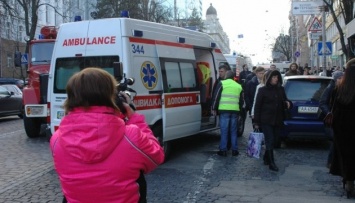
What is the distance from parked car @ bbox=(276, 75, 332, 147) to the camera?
33.8 ft

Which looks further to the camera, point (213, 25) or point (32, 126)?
point (213, 25)

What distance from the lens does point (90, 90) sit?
253 cm

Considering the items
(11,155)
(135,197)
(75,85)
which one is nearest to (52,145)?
(75,85)

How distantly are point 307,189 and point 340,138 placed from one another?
3.27 feet

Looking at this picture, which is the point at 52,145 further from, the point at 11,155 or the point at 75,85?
the point at 11,155

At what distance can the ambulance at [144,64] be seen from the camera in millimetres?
7926

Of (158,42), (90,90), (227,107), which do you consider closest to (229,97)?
(227,107)

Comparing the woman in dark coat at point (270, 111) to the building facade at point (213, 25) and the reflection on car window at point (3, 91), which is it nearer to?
the reflection on car window at point (3, 91)

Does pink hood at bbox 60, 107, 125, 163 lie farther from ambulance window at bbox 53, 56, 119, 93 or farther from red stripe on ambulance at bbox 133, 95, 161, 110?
ambulance window at bbox 53, 56, 119, 93

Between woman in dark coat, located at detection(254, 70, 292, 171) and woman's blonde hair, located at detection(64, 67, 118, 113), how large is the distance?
5.88 meters

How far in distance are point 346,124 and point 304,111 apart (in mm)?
4224

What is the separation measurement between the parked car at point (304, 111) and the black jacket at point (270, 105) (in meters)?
2.03

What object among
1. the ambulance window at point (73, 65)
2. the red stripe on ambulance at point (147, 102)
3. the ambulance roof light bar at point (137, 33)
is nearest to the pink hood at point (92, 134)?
the red stripe on ambulance at point (147, 102)

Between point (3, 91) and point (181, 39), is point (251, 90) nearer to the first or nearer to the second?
point (181, 39)
